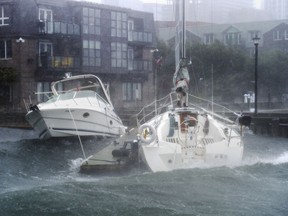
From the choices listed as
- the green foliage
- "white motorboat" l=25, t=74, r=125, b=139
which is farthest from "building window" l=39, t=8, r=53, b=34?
the green foliage

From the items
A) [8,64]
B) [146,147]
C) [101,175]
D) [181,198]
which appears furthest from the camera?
[8,64]

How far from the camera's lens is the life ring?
10633 mm

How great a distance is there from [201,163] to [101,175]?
7.20 ft

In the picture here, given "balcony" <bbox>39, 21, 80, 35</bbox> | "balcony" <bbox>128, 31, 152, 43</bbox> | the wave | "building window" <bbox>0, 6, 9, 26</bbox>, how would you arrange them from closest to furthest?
the wave, "building window" <bbox>0, 6, 9, 26</bbox>, "balcony" <bbox>39, 21, 80, 35</bbox>, "balcony" <bbox>128, 31, 152, 43</bbox>

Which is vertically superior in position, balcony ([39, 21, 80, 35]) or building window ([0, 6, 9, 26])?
building window ([0, 6, 9, 26])

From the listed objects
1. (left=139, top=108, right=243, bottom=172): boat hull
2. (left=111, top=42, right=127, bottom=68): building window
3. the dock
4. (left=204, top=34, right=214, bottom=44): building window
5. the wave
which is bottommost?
the wave

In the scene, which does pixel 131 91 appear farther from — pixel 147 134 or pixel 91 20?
pixel 147 134

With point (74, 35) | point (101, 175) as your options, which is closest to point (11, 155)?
point (101, 175)

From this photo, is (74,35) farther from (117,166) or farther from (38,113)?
(117,166)

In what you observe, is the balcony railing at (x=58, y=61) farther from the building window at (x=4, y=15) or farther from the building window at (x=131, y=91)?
the building window at (x=131, y=91)

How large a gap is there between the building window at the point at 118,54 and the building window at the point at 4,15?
6.43 metres

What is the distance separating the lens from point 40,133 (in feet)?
62.1

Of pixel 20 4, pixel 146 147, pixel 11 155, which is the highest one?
pixel 20 4

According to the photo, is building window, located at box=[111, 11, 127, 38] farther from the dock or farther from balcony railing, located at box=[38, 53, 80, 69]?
the dock
